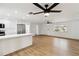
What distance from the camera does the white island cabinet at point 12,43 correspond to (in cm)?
418

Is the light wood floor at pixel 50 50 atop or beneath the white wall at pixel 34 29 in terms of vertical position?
→ beneath

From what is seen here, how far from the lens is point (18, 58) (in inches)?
28.5

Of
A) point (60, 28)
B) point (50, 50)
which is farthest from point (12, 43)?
point (60, 28)

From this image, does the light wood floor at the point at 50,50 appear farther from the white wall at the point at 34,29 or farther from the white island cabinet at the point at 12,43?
the white wall at the point at 34,29

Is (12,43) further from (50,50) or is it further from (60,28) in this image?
(60,28)

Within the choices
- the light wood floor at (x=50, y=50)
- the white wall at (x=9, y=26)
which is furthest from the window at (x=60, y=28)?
the white wall at (x=9, y=26)

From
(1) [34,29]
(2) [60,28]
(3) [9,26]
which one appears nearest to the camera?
(3) [9,26]

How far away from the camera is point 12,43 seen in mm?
4766

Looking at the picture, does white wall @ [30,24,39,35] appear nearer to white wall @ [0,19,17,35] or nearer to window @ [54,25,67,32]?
window @ [54,25,67,32]

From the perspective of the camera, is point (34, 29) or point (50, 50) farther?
point (34, 29)

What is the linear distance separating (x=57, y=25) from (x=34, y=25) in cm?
505

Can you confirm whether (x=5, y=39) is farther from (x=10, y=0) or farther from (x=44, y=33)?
(x=44, y=33)

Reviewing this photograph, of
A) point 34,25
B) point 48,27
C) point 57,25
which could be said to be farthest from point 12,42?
point 34,25

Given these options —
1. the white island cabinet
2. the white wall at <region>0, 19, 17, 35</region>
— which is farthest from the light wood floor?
the white wall at <region>0, 19, 17, 35</region>
